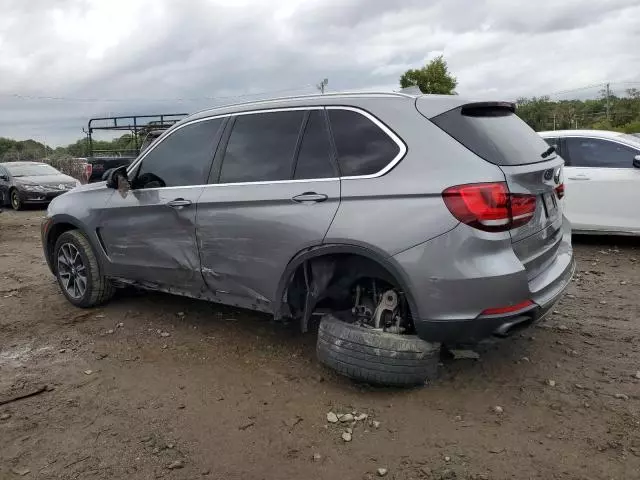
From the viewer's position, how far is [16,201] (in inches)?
623

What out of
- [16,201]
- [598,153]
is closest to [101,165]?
[16,201]

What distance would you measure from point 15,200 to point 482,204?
15925 mm

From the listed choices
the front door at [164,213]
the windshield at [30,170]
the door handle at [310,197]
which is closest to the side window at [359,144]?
the door handle at [310,197]

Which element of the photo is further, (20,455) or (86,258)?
Answer: (86,258)

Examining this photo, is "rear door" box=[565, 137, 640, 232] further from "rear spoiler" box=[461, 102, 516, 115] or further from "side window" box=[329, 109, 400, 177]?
"side window" box=[329, 109, 400, 177]

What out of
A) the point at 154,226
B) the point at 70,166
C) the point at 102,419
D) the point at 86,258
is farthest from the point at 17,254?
the point at 70,166

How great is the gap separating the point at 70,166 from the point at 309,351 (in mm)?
22685

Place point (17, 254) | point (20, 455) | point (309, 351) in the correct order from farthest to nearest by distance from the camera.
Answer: point (17, 254) → point (309, 351) → point (20, 455)

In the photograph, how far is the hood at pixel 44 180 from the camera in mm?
15742

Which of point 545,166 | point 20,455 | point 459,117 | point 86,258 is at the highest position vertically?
point 459,117

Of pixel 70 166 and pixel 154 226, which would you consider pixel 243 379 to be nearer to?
pixel 154 226

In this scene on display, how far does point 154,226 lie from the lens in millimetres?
4512

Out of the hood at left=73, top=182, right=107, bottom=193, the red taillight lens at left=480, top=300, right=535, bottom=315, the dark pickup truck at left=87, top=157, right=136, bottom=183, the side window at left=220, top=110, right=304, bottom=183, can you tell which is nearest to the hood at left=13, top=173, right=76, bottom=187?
the dark pickup truck at left=87, top=157, right=136, bottom=183

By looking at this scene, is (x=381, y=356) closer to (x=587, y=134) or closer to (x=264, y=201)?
(x=264, y=201)
